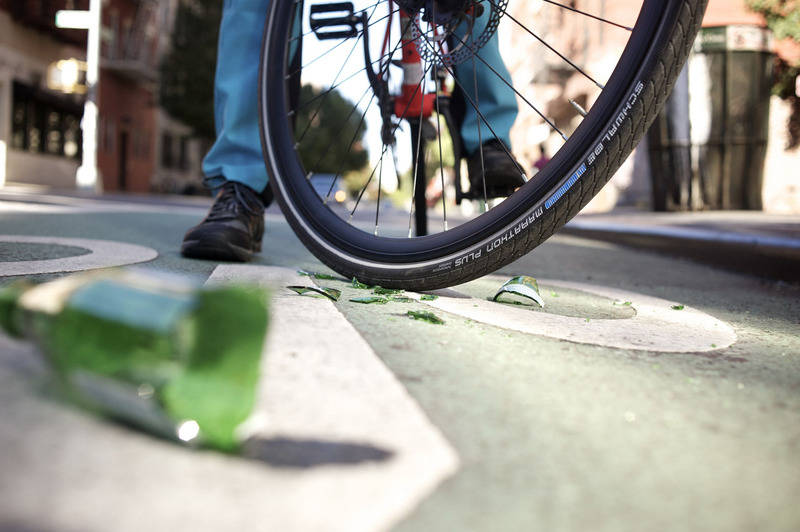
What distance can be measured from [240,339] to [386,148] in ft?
5.74

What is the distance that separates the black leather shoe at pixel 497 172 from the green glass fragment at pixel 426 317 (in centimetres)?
63

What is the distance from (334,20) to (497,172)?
0.71m

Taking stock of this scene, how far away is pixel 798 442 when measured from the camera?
829 millimetres

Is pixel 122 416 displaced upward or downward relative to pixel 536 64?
downward

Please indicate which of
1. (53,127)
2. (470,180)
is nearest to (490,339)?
(470,180)

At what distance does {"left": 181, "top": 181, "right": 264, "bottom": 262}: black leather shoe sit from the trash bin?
884 cm

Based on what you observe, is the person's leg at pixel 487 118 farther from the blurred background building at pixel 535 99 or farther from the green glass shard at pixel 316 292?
the green glass shard at pixel 316 292

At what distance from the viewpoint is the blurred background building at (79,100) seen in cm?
1741

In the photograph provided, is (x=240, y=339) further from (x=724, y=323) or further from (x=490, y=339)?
(x=724, y=323)

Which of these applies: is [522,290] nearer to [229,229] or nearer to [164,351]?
[229,229]

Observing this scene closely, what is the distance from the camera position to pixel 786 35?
38.4ft

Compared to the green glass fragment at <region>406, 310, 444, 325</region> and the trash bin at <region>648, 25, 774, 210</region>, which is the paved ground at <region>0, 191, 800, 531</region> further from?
the trash bin at <region>648, 25, 774, 210</region>

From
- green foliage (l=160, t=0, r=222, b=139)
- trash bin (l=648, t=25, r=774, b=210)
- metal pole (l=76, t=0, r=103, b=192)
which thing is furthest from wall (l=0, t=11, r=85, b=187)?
trash bin (l=648, t=25, r=774, b=210)

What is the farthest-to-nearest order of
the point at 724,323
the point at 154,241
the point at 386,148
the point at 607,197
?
the point at 607,197
the point at 154,241
the point at 386,148
the point at 724,323
